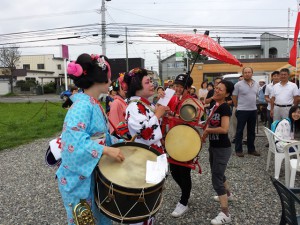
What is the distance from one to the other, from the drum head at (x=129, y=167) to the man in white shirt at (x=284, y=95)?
15.6 ft

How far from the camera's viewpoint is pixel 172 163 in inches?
124

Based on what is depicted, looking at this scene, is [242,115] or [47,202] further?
[242,115]

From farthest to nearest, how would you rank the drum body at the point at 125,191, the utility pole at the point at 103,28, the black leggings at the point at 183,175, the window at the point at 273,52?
1. the window at the point at 273,52
2. the utility pole at the point at 103,28
3. the black leggings at the point at 183,175
4. the drum body at the point at 125,191

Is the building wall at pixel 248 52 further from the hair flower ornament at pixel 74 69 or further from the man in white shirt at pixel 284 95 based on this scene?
the hair flower ornament at pixel 74 69

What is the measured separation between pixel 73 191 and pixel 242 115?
474 cm

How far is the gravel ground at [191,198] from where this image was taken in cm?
341

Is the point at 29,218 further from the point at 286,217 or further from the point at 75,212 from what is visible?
the point at 286,217

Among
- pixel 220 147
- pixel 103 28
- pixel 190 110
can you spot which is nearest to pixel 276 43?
pixel 103 28

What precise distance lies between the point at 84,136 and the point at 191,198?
2498 mm

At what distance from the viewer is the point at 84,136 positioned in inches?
71.8

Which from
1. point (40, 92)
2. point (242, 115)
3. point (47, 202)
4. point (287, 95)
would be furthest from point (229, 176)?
point (40, 92)

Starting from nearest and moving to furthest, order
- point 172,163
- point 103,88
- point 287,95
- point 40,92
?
point 103,88, point 172,163, point 287,95, point 40,92

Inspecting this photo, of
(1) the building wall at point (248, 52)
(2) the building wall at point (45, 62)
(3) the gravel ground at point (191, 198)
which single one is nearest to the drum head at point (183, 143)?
(3) the gravel ground at point (191, 198)

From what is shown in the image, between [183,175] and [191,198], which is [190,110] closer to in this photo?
[183,175]
